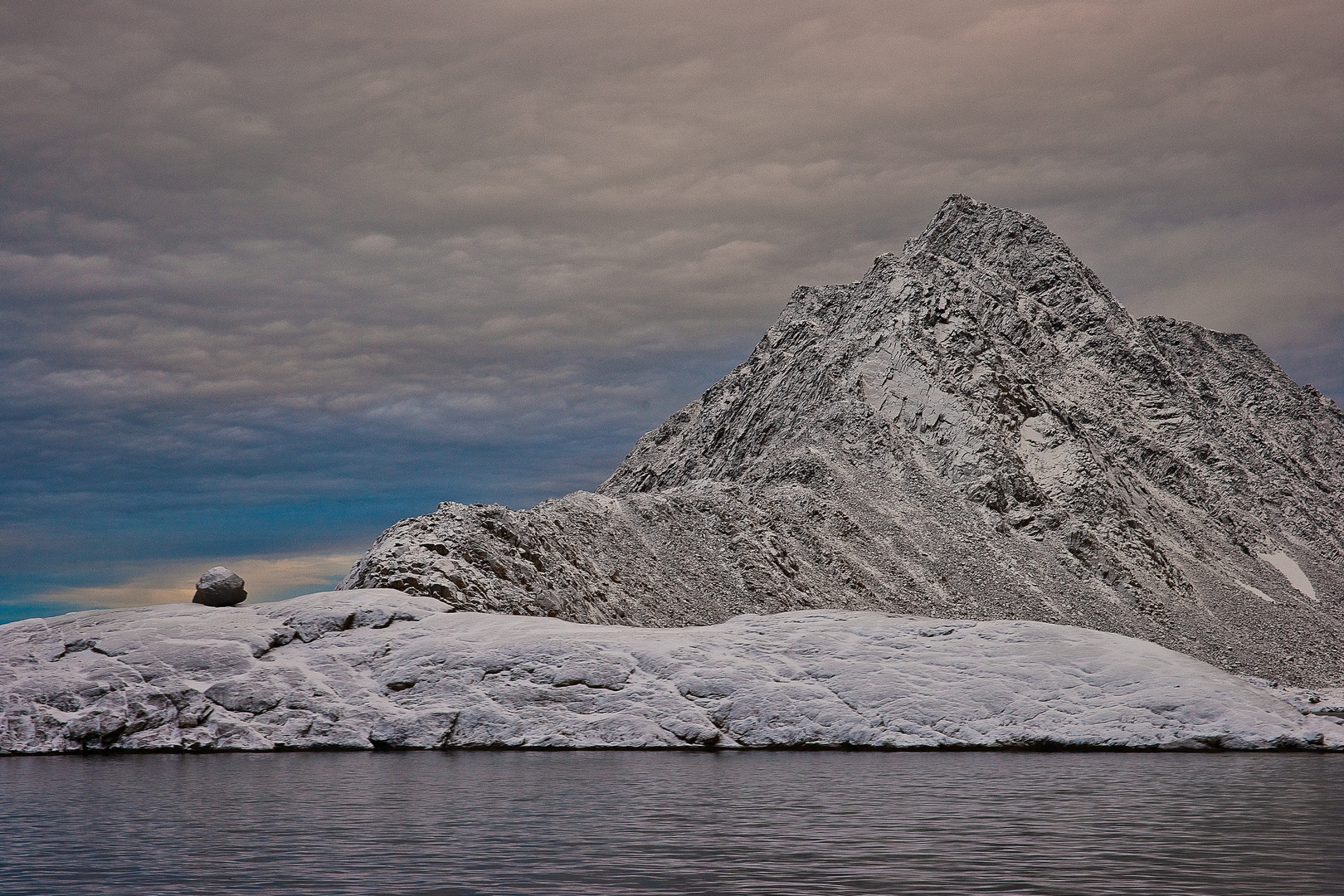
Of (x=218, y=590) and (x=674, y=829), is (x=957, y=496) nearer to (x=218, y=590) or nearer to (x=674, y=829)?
(x=218, y=590)

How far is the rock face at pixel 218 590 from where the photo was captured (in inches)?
1972

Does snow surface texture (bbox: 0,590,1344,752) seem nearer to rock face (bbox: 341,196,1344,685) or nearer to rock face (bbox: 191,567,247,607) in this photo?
rock face (bbox: 191,567,247,607)

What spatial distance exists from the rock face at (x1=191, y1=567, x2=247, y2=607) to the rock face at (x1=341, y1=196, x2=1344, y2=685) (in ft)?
53.9

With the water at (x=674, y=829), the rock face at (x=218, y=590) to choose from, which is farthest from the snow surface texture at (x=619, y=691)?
the water at (x=674, y=829)

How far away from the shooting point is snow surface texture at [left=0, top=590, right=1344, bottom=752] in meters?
41.1

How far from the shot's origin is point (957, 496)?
396 ft

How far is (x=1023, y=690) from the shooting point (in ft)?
139

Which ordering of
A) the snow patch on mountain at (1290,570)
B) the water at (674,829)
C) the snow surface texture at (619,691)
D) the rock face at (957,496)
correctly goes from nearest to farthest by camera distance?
the water at (674,829) → the snow surface texture at (619,691) → the rock face at (957,496) → the snow patch on mountain at (1290,570)

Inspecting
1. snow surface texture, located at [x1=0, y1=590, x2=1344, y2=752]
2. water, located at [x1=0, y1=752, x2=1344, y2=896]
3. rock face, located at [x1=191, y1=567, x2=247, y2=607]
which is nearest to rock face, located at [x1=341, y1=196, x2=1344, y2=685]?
rock face, located at [x1=191, y1=567, x2=247, y2=607]

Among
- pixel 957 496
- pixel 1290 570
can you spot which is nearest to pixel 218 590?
pixel 957 496

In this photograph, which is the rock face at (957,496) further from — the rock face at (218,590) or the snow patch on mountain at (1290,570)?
the rock face at (218,590)

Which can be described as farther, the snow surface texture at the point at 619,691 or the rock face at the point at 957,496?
the rock face at the point at 957,496

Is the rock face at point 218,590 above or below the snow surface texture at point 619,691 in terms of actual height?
above

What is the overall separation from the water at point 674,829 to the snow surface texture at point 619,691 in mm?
7364
